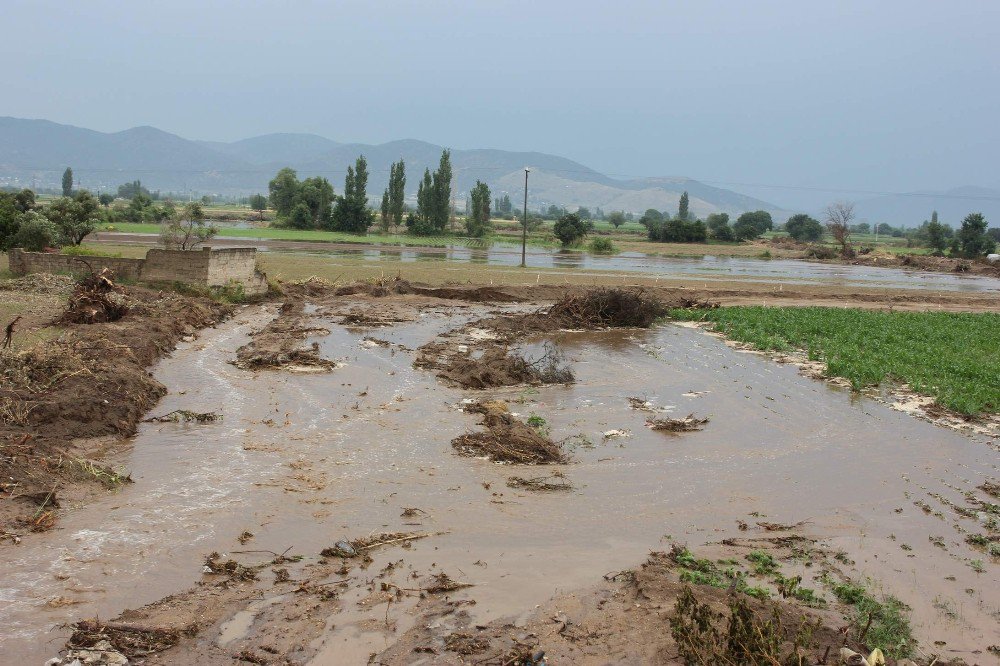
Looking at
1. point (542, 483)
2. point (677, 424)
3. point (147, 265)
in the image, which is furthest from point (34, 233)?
point (542, 483)

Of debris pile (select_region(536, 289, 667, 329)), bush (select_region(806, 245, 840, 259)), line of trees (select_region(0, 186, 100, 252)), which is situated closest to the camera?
debris pile (select_region(536, 289, 667, 329))

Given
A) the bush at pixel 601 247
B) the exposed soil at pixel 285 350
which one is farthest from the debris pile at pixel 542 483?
the bush at pixel 601 247

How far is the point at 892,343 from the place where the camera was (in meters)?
20.4

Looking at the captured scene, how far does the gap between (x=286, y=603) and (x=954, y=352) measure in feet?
60.8

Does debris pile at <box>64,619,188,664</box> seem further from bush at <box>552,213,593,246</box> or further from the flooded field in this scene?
bush at <box>552,213,593,246</box>

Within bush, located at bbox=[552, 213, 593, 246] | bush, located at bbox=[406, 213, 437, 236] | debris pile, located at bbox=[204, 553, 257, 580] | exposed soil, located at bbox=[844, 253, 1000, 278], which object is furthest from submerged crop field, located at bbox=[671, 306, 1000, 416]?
bush, located at bbox=[406, 213, 437, 236]

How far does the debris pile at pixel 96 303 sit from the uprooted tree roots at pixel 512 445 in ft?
33.2

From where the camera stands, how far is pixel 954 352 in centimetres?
1912

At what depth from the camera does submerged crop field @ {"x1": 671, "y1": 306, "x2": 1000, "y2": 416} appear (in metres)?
15.3

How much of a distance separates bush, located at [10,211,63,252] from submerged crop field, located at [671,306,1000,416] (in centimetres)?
2011

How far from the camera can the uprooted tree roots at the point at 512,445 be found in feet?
32.2

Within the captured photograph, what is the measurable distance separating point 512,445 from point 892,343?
14.5 meters

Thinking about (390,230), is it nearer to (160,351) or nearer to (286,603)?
(160,351)

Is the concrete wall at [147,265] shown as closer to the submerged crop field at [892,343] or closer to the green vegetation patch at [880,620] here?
the submerged crop field at [892,343]
